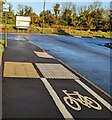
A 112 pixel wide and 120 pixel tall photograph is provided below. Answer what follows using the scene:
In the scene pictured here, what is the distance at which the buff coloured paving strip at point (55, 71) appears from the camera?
12038 millimetres

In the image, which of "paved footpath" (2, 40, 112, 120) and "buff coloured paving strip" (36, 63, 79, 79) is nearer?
"paved footpath" (2, 40, 112, 120)

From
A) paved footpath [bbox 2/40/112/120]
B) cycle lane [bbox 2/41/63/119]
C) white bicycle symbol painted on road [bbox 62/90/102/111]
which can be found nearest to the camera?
cycle lane [bbox 2/41/63/119]

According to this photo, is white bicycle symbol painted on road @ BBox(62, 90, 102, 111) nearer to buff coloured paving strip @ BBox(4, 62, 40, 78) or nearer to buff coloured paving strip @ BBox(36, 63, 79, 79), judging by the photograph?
buff coloured paving strip @ BBox(36, 63, 79, 79)

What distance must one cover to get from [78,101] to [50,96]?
2.95 ft

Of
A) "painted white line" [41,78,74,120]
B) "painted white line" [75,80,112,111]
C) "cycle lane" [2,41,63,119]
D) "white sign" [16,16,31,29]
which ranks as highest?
"white sign" [16,16,31,29]

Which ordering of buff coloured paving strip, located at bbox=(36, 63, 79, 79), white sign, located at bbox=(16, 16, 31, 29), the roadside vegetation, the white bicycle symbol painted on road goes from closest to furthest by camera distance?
the white bicycle symbol painted on road
buff coloured paving strip, located at bbox=(36, 63, 79, 79)
white sign, located at bbox=(16, 16, 31, 29)
the roadside vegetation

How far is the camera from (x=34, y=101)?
823 cm

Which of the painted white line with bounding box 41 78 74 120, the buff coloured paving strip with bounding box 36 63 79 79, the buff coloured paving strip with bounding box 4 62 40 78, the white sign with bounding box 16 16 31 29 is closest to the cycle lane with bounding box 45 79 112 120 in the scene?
the painted white line with bounding box 41 78 74 120

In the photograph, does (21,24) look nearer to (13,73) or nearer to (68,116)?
(13,73)

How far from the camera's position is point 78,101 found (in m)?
8.51

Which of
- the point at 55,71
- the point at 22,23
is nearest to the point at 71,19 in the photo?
the point at 22,23

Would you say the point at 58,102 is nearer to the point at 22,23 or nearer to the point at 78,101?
the point at 78,101

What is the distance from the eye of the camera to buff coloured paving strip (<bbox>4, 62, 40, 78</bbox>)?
11703mm

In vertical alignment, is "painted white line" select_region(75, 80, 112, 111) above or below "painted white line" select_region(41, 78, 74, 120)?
below
